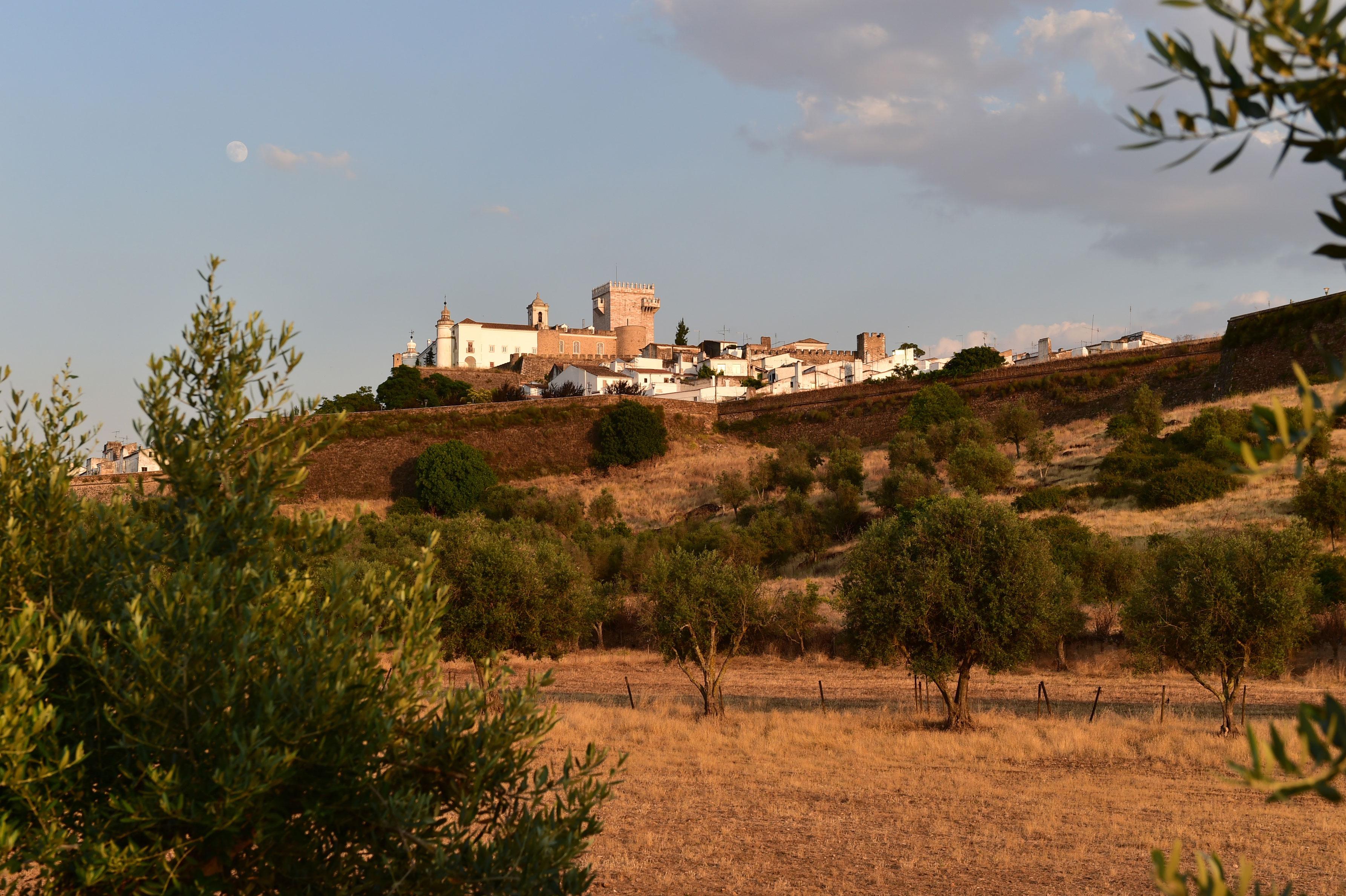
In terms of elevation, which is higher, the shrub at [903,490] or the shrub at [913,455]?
the shrub at [913,455]

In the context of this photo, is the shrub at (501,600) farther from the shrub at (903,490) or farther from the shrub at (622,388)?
the shrub at (622,388)

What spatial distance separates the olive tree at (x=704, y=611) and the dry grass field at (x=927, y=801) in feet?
3.87

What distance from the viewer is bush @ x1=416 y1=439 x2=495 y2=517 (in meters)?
55.0

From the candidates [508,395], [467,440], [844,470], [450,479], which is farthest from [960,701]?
[508,395]

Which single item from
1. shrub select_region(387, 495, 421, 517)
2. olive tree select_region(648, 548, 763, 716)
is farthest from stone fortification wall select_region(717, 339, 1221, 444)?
olive tree select_region(648, 548, 763, 716)

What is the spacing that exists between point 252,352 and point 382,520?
128 ft

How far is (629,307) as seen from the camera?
111062 millimetres

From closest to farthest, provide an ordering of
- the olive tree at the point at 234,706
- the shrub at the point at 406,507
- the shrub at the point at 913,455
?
the olive tree at the point at 234,706, the shrub at the point at 913,455, the shrub at the point at 406,507

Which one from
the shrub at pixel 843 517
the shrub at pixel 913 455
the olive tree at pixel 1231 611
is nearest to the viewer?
the olive tree at pixel 1231 611

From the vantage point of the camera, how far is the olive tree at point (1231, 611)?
18000 mm

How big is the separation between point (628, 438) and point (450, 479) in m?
11.5

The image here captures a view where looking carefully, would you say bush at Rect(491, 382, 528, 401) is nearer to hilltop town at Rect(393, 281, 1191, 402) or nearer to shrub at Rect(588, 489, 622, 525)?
hilltop town at Rect(393, 281, 1191, 402)

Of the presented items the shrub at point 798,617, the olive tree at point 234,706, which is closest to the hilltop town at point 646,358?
the shrub at point 798,617

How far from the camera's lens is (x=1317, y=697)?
19766mm
